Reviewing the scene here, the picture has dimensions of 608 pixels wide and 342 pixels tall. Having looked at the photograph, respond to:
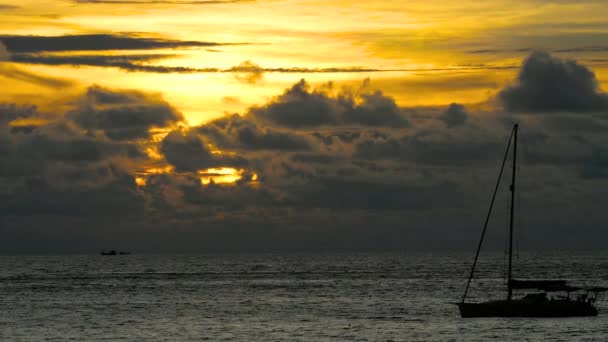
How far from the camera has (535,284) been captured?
94562mm

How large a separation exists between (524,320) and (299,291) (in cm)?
6345

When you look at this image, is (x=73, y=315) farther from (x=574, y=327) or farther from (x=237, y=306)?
(x=574, y=327)

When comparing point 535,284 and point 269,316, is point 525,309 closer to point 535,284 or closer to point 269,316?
point 535,284

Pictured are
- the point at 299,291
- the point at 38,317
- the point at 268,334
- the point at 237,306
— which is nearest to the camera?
the point at 268,334

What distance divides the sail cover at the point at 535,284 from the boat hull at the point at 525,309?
156 centimetres

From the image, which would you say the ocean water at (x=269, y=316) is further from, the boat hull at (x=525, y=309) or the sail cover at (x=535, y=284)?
the sail cover at (x=535, y=284)

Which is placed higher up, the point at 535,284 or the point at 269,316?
the point at 535,284

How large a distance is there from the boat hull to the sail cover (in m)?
1.56

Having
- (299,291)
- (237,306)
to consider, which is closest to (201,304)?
(237,306)

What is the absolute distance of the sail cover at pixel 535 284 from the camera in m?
92.8

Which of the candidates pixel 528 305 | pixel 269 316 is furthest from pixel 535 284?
pixel 269 316

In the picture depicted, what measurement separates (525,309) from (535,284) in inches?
112

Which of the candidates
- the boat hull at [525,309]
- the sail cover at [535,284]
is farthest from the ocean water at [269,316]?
the sail cover at [535,284]

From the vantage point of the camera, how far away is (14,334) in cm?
8800
